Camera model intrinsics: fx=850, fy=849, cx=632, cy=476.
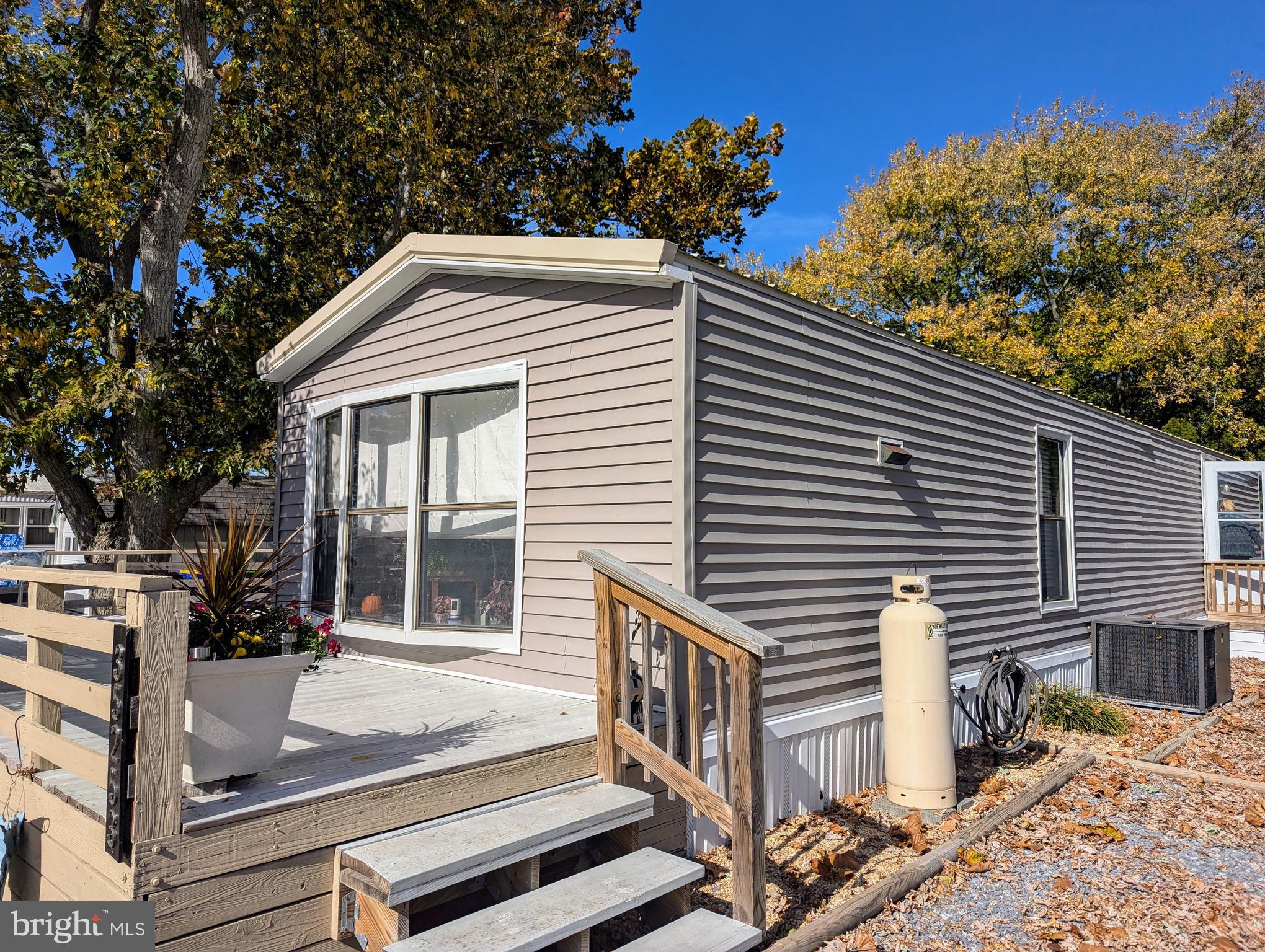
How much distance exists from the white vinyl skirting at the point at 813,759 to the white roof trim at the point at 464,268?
7.81ft

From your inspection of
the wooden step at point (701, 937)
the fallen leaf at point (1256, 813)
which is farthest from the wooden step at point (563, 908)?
the fallen leaf at point (1256, 813)

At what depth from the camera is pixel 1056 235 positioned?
18.7m

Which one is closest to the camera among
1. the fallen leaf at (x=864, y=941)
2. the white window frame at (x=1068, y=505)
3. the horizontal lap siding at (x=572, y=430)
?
the fallen leaf at (x=864, y=941)

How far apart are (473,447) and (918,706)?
3012 mm

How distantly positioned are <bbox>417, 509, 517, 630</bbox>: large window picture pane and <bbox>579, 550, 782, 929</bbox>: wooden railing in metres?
1.10

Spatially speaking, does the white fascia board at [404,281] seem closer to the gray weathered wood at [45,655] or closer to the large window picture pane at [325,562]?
the large window picture pane at [325,562]

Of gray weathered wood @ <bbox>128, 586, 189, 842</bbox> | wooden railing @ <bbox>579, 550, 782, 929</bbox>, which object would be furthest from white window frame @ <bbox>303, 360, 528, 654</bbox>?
gray weathered wood @ <bbox>128, 586, 189, 842</bbox>

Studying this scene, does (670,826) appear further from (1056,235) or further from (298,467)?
(1056,235)

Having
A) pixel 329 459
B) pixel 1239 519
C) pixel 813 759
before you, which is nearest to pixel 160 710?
pixel 813 759

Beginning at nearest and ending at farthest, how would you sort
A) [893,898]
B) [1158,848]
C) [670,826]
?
[893,898] → [670,826] → [1158,848]

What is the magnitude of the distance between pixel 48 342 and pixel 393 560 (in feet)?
16.8

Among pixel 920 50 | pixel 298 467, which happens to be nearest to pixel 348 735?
pixel 298 467

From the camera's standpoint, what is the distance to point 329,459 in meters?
6.44

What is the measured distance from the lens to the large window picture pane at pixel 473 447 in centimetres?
505
